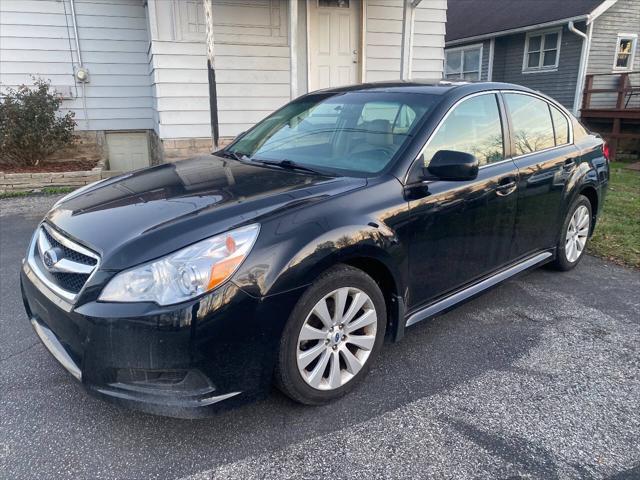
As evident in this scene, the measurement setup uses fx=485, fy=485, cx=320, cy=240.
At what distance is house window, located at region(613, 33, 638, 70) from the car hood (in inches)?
716

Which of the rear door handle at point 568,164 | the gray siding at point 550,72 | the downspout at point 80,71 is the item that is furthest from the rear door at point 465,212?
the gray siding at point 550,72

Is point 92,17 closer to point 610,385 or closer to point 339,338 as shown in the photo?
point 339,338

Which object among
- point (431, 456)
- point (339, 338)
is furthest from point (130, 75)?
point (431, 456)

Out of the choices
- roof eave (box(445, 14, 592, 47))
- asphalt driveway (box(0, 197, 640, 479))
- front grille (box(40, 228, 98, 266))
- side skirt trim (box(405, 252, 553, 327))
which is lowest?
asphalt driveway (box(0, 197, 640, 479))

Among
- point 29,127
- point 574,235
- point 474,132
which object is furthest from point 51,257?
point 29,127

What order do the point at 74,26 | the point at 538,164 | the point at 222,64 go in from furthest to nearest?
the point at 74,26, the point at 222,64, the point at 538,164

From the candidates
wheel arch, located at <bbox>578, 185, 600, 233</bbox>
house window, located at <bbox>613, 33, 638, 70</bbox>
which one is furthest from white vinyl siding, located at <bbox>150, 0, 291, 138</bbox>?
house window, located at <bbox>613, 33, 638, 70</bbox>

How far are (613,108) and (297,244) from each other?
1627cm

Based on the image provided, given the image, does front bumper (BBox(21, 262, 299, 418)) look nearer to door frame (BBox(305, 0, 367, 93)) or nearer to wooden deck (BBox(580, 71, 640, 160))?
door frame (BBox(305, 0, 367, 93))

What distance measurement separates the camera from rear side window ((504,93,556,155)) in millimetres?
3527

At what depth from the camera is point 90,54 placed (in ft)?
30.7

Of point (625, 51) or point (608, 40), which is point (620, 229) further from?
point (625, 51)

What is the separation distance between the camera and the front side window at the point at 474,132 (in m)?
2.96

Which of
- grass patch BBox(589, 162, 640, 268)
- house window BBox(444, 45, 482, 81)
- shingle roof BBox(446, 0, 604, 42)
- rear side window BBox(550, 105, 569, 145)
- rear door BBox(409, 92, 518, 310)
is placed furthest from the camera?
house window BBox(444, 45, 482, 81)
